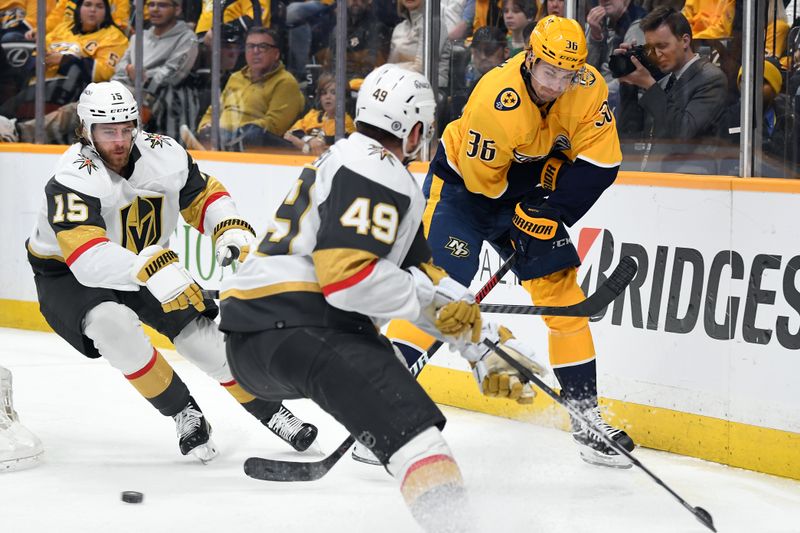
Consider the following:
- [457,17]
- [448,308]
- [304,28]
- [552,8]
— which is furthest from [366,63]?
[448,308]

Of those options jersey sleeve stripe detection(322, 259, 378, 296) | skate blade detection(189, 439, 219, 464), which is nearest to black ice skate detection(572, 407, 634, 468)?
skate blade detection(189, 439, 219, 464)

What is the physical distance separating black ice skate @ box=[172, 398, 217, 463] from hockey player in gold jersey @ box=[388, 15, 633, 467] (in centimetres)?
64

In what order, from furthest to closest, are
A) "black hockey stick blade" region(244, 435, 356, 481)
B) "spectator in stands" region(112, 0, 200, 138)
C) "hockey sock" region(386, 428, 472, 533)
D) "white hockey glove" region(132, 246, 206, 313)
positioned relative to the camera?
"spectator in stands" region(112, 0, 200, 138)
"white hockey glove" region(132, 246, 206, 313)
"black hockey stick blade" region(244, 435, 356, 481)
"hockey sock" region(386, 428, 472, 533)

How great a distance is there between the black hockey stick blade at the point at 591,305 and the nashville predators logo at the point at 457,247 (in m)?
0.30

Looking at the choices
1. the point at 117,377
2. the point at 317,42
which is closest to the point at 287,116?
the point at 317,42

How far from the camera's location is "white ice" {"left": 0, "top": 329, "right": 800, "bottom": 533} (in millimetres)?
3057

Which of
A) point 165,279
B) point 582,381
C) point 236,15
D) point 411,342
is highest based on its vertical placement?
point 236,15

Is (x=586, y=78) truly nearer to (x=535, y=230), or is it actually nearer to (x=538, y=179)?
(x=538, y=179)

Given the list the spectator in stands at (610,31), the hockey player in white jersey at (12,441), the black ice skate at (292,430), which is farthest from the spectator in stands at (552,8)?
the hockey player in white jersey at (12,441)

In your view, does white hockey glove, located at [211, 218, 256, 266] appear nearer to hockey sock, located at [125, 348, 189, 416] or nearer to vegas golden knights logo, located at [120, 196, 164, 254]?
vegas golden knights logo, located at [120, 196, 164, 254]

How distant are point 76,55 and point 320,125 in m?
1.79

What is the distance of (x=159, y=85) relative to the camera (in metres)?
6.00

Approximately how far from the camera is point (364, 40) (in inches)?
200

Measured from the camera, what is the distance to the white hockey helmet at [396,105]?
2566 mm
